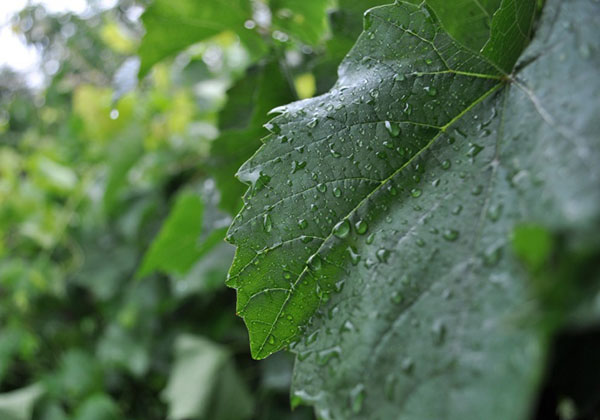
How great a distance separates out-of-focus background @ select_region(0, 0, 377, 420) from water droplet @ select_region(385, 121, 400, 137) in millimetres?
331

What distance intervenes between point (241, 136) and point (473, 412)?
2.03ft

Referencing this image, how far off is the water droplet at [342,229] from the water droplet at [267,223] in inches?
2.1

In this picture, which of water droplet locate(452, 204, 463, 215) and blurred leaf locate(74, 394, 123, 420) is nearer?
water droplet locate(452, 204, 463, 215)

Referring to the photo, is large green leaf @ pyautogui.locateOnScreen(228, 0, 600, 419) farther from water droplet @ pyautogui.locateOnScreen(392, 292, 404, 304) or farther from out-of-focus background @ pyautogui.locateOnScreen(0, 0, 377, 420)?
out-of-focus background @ pyautogui.locateOnScreen(0, 0, 377, 420)

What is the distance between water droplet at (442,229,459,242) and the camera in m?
0.33

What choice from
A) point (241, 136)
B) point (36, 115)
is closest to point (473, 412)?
point (241, 136)

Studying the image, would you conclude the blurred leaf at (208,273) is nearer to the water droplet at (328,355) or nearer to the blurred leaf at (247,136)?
the blurred leaf at (247,136)

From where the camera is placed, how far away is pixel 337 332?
36 cm

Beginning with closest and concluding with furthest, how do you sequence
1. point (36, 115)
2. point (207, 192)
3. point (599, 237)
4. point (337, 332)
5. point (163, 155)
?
1. point (599, 237)
2. point (337, 332)
3. point (207, 192)
4. point (163, 155)
5. point (36, 115)

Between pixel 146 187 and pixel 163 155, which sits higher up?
pixel 163 155

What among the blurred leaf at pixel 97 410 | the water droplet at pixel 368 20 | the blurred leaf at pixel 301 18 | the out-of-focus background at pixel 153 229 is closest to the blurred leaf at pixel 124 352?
the out-of-focus background at pixel 153 229

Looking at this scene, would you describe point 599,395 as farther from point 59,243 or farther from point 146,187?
point 59,243

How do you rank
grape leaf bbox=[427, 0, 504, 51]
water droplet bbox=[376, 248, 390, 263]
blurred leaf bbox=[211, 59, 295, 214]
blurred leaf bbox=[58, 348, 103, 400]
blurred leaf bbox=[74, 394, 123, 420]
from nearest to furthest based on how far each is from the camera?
water droplet bbox=[376, 248, 390, 263] < grape leaf bbox=[427, 0, 504, 51] < blurred leaf bbox=[211, 59, 295, 214] < blurred leaf bbox=[74, 394, 123, 420] < blurred leaf bbox=[58, 348, 103, 400]

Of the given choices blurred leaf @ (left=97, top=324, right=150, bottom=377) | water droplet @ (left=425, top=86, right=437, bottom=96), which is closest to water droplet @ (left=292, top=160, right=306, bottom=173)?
water droplet @ (left=425, top=86, right=437, bottom=96)
